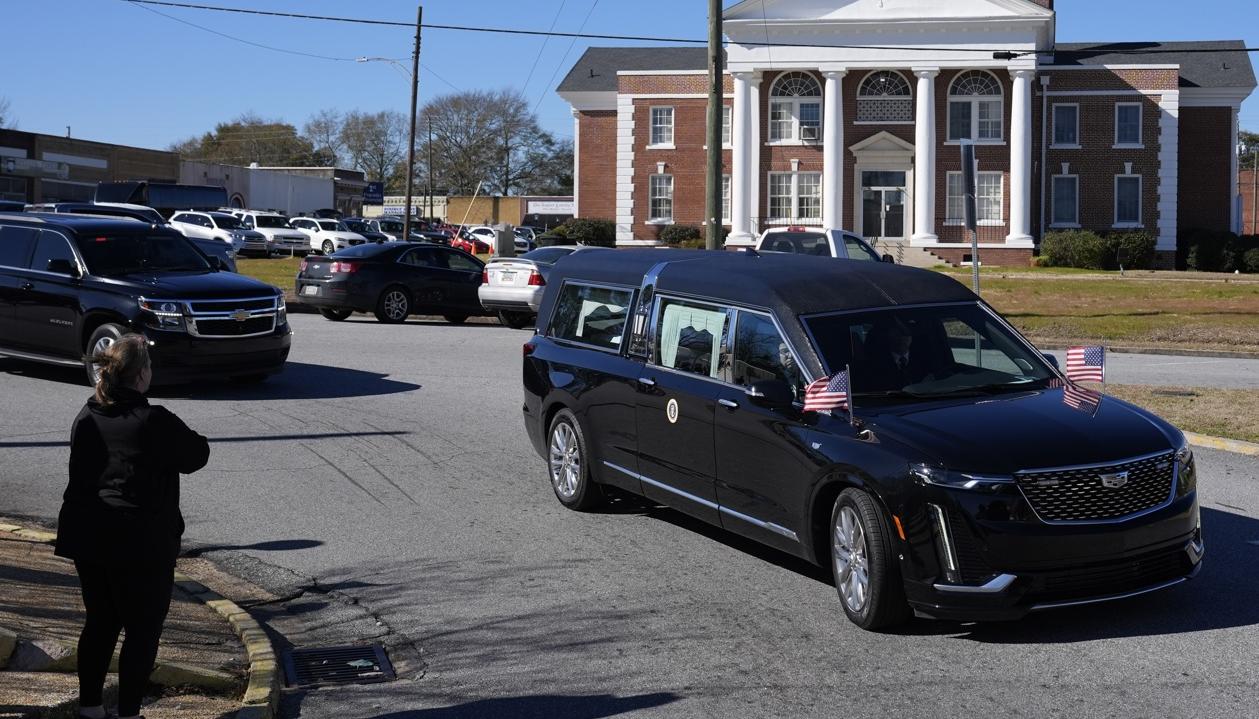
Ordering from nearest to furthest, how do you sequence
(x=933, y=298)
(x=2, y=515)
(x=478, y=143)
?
(x=933, y=298) → (x=2, y=515) → (x=478, y=143)

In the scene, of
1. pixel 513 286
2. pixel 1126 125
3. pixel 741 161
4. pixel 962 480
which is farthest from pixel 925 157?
pixel 962 480

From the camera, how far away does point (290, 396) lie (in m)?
15.3

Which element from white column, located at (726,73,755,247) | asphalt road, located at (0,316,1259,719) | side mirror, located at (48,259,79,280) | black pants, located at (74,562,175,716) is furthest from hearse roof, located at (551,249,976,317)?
white column, located at (726,73,755,247)

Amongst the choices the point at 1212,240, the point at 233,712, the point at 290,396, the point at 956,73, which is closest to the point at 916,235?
the point at 956,73

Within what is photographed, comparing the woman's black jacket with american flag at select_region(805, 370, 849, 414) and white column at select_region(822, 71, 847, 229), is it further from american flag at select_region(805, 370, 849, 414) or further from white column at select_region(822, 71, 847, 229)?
white column at select_region(822, 71, 847, 229)

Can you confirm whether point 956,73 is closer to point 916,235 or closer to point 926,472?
point 916,235

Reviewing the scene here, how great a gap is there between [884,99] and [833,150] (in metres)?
3.38

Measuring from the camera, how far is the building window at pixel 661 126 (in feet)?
195

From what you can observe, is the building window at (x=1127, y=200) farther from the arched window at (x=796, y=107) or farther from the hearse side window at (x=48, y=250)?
the hearse side window at (x=48, y=250)

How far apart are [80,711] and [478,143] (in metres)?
104

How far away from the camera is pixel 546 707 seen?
590 cm

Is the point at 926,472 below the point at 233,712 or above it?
above

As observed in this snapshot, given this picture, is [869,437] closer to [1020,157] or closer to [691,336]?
[691,336]

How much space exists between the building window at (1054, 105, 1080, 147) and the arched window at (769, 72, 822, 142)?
9581mm
